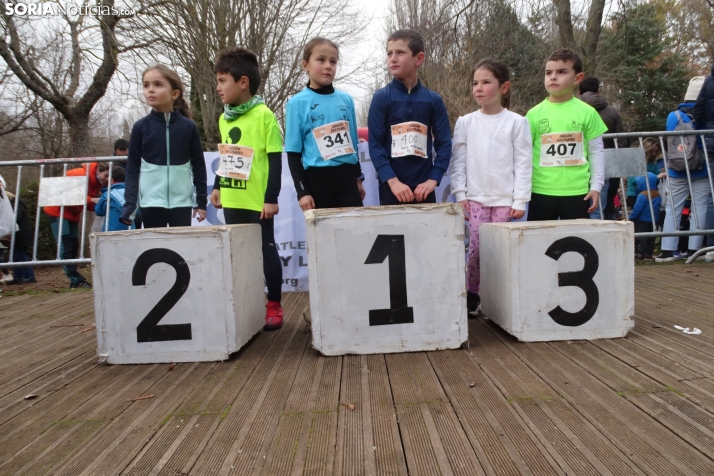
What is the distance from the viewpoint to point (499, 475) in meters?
1.51

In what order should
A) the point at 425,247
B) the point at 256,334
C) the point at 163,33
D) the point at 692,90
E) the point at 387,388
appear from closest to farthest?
the point at 387,388 < the point at 425,247 < the point at 256,334 < the point at 692,90 < the point at 163,33

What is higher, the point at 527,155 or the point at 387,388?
the point at 527,155

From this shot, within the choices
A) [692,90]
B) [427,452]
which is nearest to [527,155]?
[427,452]

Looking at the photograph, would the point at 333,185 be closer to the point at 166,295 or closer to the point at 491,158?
the point at 491,158

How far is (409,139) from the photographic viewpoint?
3182mm

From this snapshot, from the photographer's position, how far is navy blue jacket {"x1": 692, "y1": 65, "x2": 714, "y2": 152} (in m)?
5.80

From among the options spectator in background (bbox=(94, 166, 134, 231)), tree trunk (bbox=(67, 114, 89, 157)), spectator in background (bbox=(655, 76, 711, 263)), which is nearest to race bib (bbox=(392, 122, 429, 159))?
spectator in background (bbox=(94, 166, 134, 231))

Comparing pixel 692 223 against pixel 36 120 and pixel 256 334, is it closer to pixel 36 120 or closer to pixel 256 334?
pixel 256 334

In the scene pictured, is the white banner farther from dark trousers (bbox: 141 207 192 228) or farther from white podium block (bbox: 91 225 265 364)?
white podium block (bbox: 91 225 265 364)

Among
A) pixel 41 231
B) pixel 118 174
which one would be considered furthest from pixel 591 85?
pixel 41 231

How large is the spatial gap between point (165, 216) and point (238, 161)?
66 centimetres

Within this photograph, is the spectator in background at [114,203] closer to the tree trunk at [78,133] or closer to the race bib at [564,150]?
the race bib at [564,150]

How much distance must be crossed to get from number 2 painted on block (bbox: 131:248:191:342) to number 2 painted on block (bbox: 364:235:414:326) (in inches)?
38.6

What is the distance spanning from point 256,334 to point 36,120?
62.4 ft
